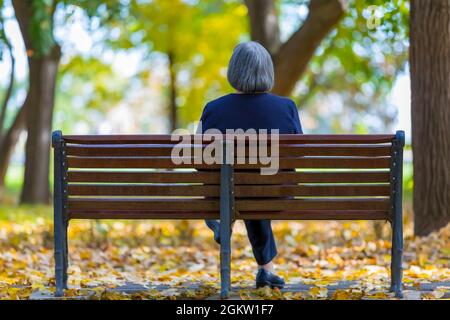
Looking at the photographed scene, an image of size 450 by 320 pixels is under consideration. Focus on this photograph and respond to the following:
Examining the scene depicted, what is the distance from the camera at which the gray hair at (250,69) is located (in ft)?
19.0

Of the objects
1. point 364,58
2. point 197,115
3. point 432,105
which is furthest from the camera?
point 197,115

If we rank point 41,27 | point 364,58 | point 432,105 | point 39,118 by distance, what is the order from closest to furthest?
point 432,105 < point 41,27 < point 39,118 < point 364,58

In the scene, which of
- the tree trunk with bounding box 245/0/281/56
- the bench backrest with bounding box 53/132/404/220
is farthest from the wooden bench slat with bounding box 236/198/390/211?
the tree trunk with bounding box 245/0/281/56

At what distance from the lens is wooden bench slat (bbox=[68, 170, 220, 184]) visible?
220 inches

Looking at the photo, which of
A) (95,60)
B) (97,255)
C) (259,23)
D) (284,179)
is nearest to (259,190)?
(284,179)

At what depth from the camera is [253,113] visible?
5.85 m

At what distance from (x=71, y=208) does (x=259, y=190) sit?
1193 millimetres

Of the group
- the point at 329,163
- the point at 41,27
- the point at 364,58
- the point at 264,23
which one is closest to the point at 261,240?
the point at 329,163

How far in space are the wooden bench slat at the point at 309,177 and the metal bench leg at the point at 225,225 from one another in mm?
131

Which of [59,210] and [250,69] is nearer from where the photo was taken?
[59,210]

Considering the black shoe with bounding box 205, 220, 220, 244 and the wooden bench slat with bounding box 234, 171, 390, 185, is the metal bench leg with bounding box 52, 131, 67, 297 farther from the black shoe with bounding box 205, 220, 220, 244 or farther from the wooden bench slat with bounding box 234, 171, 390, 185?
the wooden bench slat with bounding box 234, 171, 390, 185

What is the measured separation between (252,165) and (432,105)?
382cm

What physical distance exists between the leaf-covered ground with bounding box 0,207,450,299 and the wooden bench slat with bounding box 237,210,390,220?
46 cm

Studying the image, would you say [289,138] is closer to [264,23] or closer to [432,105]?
[432,105]
